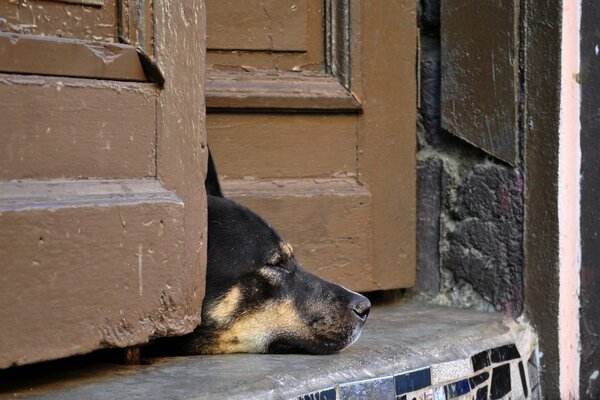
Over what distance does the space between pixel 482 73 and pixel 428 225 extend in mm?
691

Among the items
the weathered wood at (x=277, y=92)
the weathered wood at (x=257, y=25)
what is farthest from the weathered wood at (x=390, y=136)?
the weathered wood at (x=257, y=25)

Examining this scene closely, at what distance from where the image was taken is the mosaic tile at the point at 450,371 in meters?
3.38

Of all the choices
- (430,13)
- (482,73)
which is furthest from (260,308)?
(430,13)

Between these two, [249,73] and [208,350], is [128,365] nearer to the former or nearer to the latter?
[208,350]

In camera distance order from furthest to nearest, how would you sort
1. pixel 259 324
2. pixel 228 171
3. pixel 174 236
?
pixel 228 171 < pixel 259 324 < pixel 174 236

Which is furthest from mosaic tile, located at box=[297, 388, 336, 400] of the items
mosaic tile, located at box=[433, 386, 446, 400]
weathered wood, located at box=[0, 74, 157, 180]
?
weathered wood, located at box=[0, 74, 157, 180]

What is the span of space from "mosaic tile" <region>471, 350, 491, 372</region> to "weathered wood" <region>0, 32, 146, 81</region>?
1571 millimetres

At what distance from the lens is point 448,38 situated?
4301 millimetres

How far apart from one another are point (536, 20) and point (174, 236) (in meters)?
1.93

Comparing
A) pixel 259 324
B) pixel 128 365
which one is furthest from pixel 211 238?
pixel 128 365

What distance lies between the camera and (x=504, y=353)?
384 cm

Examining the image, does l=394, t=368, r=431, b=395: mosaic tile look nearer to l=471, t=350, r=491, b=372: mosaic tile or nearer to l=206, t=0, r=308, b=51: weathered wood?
l=471, t=350, r=491, b=372: mosaic tile

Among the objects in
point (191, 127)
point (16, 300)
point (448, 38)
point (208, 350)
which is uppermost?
point (448, 38)

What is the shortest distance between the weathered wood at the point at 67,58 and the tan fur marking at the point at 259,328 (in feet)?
2.64
